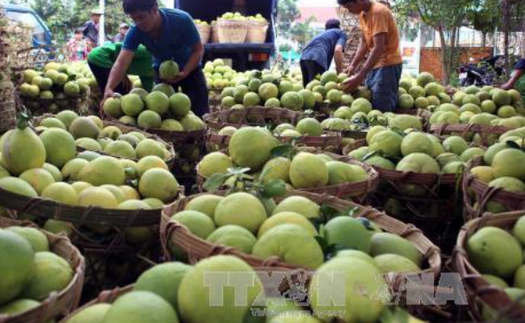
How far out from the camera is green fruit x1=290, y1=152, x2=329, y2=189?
2.31 metres

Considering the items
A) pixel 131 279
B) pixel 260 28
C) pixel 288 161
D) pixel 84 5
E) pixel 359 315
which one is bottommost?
pixel 131 279

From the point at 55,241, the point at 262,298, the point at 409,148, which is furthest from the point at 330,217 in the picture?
the point at 409,148

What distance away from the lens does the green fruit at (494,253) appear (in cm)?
166

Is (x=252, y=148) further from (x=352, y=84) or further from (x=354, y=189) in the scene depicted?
(x=352, y=84)

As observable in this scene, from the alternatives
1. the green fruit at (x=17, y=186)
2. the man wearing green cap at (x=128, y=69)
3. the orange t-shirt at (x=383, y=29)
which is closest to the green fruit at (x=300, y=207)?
the green fruit at (x=17, y=186)

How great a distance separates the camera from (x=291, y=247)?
4.87ft

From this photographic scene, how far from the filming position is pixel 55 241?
168 centimetres

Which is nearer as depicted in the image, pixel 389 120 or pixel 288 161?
pixel 288 161

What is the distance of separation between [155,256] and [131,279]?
13cm

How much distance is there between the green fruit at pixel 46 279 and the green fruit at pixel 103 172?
87 cm

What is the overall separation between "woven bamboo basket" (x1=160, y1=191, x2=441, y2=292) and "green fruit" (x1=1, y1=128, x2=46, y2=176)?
29.2 inches

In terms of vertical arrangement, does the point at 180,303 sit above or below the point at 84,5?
below

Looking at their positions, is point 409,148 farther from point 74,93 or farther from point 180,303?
point 74,93

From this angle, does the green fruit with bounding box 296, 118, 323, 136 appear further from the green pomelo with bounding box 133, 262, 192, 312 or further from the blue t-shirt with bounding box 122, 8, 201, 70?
the green pomelo with bounding box 133, 262, 192, 312
